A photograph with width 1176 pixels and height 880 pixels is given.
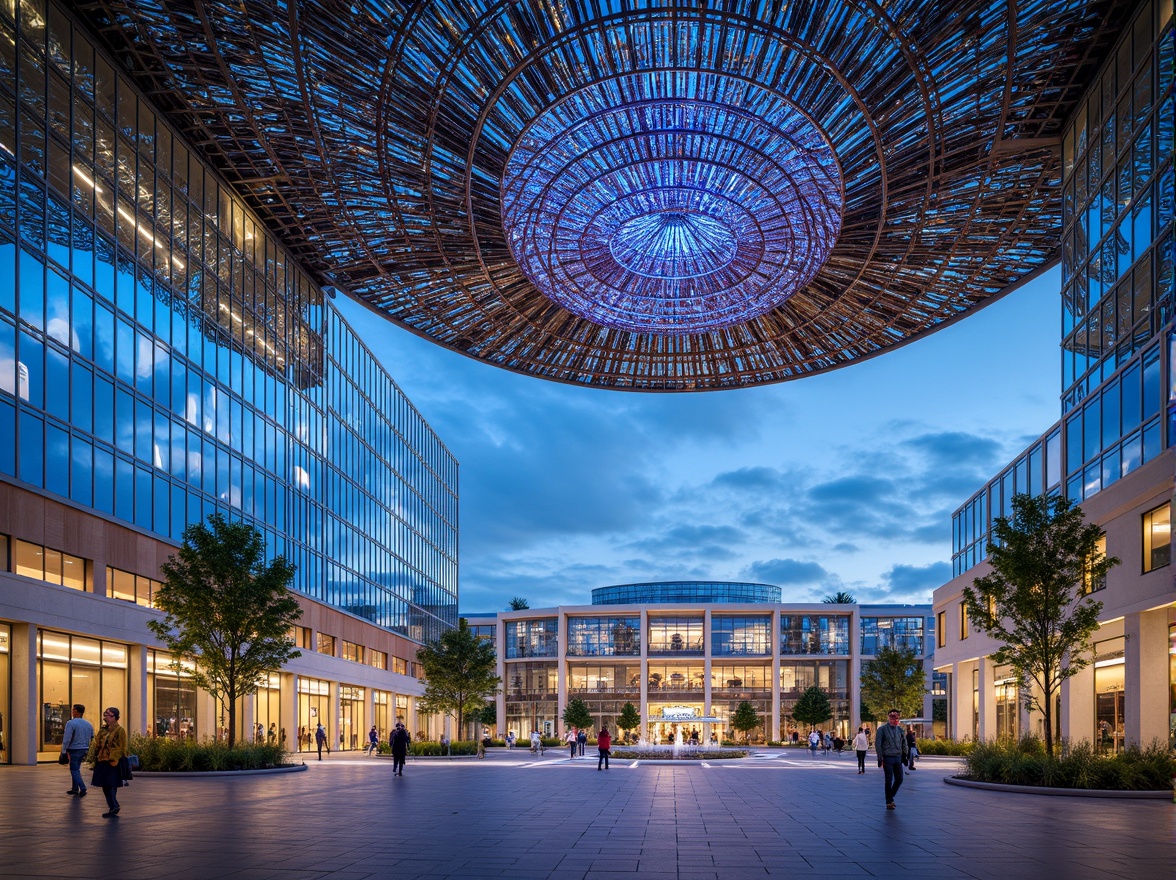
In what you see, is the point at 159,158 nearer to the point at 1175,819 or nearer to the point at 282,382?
the point at 282,382

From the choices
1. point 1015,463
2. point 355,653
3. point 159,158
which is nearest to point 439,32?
point 159,158

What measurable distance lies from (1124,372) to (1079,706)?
1174 cm

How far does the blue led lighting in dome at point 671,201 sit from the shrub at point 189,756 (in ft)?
67.5

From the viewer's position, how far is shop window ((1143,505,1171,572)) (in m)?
28.2

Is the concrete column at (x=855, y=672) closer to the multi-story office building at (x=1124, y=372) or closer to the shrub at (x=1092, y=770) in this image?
the multi-story office building at (x=1124, y=372)

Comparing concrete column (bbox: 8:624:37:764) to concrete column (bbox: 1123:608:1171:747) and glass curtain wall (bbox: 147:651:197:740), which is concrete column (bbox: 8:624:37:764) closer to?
glass curtain wall (bbox: 147:651:197:740)

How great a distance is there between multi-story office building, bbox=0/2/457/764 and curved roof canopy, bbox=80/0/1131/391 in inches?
106

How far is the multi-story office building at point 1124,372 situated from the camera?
93.2 ft

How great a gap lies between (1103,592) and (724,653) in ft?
256

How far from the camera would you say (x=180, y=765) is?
2895 cm

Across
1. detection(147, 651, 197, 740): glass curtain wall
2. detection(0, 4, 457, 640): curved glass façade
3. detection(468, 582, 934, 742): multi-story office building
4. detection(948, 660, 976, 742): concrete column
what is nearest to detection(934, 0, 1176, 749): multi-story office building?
detection(948, 660, 976, 742): concrete column

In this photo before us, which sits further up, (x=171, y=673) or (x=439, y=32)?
(x=439, y=32)

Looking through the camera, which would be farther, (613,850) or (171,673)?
(171,673)

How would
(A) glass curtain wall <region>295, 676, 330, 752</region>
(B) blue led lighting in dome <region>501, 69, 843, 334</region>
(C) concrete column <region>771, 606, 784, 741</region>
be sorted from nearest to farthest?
(B) blue led lighting in dome <region>501, 69, 843, 334</region>, (A) glass curtain wall <region>295, 676, 330, 752</region>, (C) concrete column <region>771, 606, 784, 741</region>
